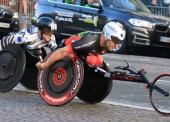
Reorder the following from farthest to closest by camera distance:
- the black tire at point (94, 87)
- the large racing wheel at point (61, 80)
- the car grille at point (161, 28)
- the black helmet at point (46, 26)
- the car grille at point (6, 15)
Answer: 1. the car grille at point (6, 15)
2. the car grille at point (161, 28)
3. the black helmet at point (46, 26)
4. the black tire at point (94, 87)
5. the large racing wheel at point (61, 80)

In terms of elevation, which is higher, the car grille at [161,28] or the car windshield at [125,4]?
the car windshield at [125,4]

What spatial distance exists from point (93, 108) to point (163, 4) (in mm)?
12118

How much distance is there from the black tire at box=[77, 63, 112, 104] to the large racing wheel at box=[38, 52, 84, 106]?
10.4 inches

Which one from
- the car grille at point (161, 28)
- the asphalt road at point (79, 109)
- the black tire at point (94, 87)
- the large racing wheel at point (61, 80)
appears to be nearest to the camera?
the asphalt road at point (79, 109)

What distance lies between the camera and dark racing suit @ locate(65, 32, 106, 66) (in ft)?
22.7

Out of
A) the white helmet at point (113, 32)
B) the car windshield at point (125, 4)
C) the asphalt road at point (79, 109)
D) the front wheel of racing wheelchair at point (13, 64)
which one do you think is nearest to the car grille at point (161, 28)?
the car windshield at point (125, 4)

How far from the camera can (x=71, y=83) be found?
273 inches

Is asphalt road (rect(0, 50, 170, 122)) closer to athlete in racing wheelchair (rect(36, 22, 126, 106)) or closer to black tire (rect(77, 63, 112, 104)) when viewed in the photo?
black tire (rect(77, 63, 112, 104))

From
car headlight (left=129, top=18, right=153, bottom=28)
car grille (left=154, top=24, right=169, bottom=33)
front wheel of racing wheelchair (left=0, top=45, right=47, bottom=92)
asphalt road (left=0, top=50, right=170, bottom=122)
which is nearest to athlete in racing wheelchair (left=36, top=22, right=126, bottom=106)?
asphalt road (left=0, top=50, right=170, bottom=122)

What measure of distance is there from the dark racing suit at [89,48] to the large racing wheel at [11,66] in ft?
3.22

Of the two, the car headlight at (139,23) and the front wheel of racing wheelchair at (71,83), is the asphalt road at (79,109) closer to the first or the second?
the front wheel of racing wheelchair at (71,83)

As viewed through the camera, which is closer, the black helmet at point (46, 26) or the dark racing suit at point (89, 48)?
the dark racing suit at point (89, 48)

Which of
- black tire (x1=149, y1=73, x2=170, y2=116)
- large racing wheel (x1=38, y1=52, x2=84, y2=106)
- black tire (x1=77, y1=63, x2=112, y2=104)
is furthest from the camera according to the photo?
black tire (x1=77, y1=63, x2=112, y2=104)

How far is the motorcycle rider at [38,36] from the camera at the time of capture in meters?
7.64
